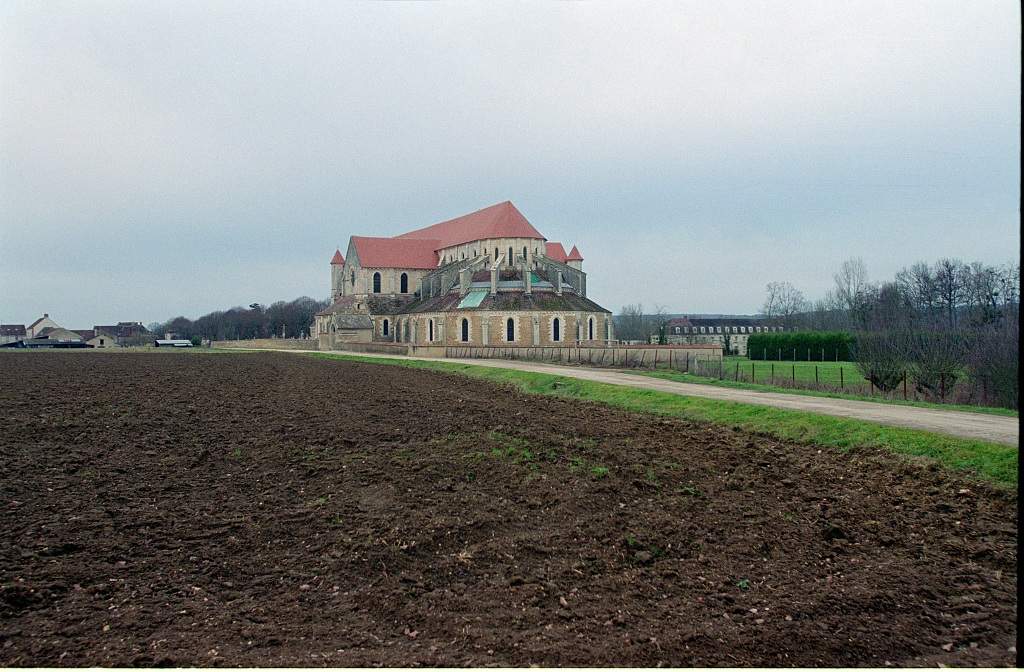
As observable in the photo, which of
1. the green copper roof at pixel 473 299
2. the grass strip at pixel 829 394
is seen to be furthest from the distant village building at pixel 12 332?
the grass strip at pixel 829 394

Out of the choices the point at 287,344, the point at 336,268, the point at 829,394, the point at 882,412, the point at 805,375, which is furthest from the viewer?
the point at 336,268

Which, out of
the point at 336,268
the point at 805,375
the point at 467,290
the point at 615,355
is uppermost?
the point at 336,268

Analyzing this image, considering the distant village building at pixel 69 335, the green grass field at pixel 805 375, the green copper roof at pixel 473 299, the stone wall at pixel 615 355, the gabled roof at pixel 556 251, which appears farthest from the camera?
the distant village building at pixel 69 335

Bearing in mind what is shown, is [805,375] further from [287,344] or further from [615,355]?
[287,344]

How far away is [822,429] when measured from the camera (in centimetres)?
1452

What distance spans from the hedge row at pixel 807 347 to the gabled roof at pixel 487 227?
23869 millimetres

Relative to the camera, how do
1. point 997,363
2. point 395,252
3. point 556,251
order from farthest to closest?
point 556,251
point 395,252
point 997,363

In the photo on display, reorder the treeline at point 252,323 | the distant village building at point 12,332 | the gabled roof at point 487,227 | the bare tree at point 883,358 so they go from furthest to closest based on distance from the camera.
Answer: the distant village building at point 12,332 → the treeline at point 252,323 → the gabled roof at point 487,227 → the bare tree at point 883,358

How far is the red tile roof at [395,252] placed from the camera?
79375 millimetres

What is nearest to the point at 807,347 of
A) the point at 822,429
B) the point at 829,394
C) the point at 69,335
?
the point at 829,394

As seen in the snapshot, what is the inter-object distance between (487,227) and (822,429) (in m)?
59.9

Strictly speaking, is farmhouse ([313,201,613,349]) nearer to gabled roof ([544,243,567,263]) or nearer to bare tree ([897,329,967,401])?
gabled roof ([544,243,567,263])

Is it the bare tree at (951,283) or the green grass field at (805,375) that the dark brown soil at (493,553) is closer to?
the green grass field at (805,375)

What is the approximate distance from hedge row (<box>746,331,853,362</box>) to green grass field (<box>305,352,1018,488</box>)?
44.3 m
